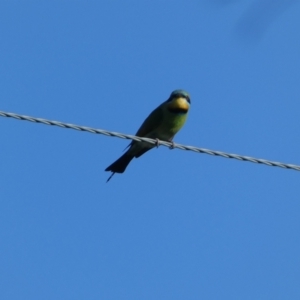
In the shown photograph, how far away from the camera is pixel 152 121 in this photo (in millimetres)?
6723

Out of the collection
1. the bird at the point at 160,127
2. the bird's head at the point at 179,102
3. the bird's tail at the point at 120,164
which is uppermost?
the bird's head at the point at 179,102

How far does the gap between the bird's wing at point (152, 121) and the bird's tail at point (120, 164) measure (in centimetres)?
24

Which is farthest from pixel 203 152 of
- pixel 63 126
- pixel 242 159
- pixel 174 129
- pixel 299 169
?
pixel 174 129

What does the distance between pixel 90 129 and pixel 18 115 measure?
1.12 ft

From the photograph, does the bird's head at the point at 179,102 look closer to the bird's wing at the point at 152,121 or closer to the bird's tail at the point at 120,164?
the bird's wing at the point at 152,121

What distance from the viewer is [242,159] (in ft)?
13.1

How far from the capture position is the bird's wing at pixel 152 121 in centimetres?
668

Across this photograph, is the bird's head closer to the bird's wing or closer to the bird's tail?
the bird's wing

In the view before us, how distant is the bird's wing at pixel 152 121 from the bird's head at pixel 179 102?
0.28 ft

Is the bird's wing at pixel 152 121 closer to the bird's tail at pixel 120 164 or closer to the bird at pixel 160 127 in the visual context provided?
the bird at pixel 160 127

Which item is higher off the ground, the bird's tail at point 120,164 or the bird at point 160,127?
the bird at point 160,127

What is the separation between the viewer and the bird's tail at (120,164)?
6614 millimetres

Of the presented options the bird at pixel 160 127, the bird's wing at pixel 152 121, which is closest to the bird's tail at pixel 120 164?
the bird at pixel 160 127

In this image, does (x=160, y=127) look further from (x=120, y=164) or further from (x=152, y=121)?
(x=120, y=164)
